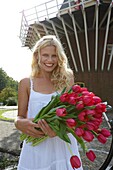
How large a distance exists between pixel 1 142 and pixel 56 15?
6924 mm

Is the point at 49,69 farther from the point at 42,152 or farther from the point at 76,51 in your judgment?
the point at 76,51

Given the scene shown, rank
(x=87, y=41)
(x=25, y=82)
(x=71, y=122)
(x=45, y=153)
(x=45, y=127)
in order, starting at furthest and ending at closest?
(x=87, y=41) → (x=25, y=82) → (x=45, y=153) → (x=45, y=127) → (x=71, y=122)

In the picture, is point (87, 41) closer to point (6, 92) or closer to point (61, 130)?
point (61, 130)

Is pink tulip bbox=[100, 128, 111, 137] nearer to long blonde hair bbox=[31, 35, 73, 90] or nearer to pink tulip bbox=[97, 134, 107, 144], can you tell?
pink tulip bbox=[97, 134, 107, 144]

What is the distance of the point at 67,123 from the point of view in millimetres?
1174

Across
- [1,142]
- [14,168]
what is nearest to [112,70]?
[1,142]

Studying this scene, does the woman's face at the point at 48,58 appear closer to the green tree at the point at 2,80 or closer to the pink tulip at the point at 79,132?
the pink tulip at the point at 79,132

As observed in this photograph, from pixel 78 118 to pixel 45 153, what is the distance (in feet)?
1.43

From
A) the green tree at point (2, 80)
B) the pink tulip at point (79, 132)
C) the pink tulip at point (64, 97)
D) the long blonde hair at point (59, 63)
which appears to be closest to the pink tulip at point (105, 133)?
the pink tulip at point (79, 132)

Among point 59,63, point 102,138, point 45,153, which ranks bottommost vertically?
point 45,153

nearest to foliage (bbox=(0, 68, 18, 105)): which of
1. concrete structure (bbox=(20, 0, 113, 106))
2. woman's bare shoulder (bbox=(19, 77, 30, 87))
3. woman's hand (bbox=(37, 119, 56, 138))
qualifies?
concrete structure (bbox=(20, 0, 113, 106))

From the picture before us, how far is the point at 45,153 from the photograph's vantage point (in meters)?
1.48

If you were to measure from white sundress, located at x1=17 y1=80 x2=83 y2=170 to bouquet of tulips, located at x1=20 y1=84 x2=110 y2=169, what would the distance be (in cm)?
26

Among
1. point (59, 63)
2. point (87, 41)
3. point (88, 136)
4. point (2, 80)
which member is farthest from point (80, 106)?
point (2, 80)
